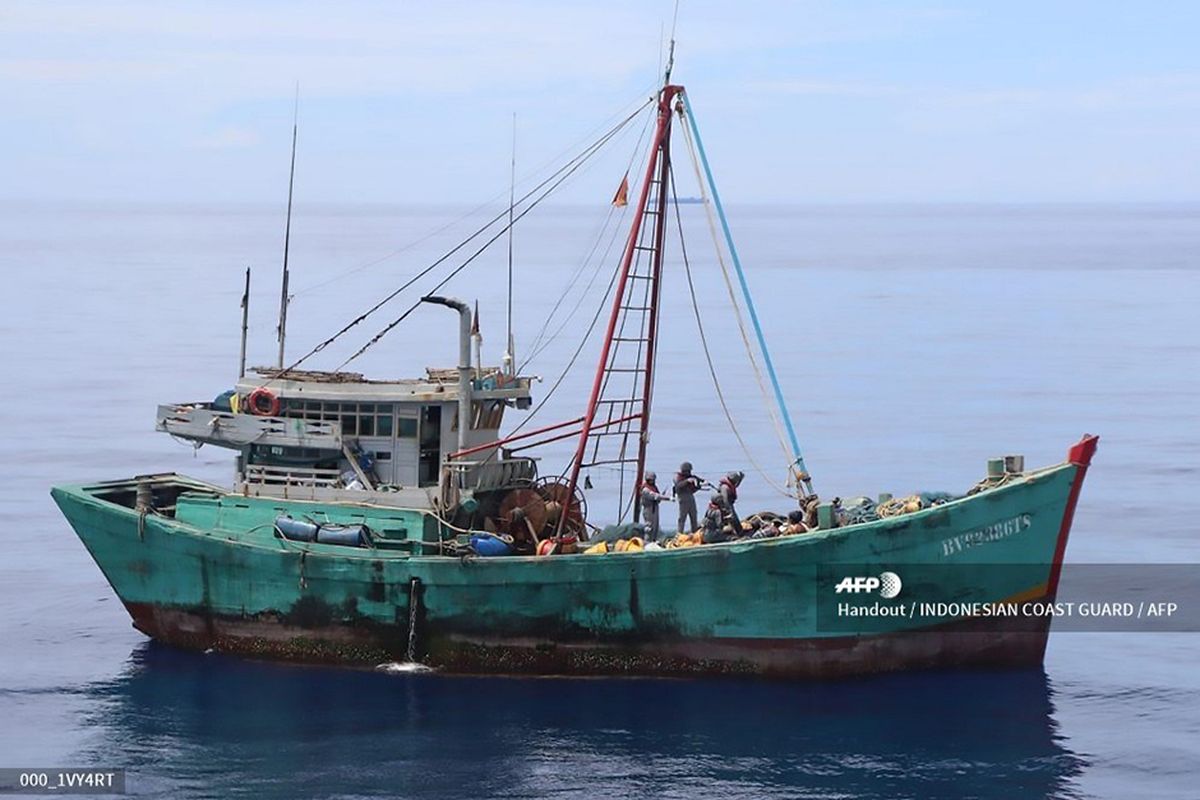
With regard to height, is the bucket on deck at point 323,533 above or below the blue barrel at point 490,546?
above

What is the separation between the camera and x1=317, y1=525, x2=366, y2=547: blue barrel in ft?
86.1

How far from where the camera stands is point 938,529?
961 inches

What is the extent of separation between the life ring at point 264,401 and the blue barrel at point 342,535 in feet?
7.71

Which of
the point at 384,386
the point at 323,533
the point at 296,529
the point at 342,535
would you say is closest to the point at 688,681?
the point at 342,535

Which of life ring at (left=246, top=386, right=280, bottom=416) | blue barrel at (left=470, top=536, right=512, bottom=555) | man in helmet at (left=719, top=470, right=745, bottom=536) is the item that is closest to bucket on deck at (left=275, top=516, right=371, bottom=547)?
blue barrel at (left=470, top=536, right=512, bottom=555)

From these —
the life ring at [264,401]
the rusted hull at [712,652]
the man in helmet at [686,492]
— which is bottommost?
the rusted hull at [712,652]

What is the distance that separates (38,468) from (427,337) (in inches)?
1515

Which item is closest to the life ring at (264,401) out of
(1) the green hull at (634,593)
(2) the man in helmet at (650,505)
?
(1) the green hull at (634,593)

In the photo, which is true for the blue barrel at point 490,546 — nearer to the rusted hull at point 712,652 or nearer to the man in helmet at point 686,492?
the rusted hull at point 712,652

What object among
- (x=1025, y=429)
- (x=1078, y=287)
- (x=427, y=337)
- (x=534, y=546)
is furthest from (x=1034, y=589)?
(x=1078, y=287)

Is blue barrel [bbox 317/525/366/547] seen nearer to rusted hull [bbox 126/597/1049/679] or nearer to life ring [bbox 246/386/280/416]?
rusted hull [bbox 126/597/1049/679]

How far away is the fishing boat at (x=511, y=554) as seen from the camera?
971 inches

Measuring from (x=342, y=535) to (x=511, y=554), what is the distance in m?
2.70

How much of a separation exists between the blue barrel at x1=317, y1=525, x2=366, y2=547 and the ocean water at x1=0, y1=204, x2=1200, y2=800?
2124mm
